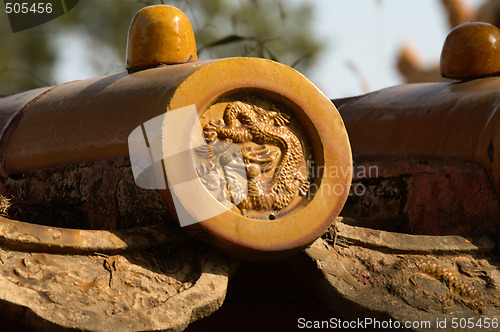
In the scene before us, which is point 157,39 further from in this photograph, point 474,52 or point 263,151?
point 474,52

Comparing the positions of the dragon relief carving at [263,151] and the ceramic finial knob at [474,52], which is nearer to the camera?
the dragon relief carving at [263,151]

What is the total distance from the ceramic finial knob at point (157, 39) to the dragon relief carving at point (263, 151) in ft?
1.48

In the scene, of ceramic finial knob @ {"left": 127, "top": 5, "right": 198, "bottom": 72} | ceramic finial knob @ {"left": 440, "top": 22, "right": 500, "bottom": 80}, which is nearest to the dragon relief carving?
ceramic finial knob @ {"left": 127, "top": 5, "right": 198, "bottom": 72}

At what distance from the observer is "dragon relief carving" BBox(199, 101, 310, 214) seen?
6.43ft

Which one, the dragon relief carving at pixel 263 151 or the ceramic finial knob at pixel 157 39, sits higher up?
the ceramic finial knob at pixel 157 39

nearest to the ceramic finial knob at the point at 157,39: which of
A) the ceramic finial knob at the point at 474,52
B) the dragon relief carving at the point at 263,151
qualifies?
the dragon relief carving at the point at 263,151

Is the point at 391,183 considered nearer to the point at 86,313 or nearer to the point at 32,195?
A: the point at 32,195

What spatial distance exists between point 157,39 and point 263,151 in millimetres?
592

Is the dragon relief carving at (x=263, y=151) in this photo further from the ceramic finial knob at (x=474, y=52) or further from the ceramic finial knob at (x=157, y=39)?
the ceramic finial knob at (x=474, y=52)

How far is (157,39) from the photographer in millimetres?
2338

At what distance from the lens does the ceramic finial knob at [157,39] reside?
7.67 ft

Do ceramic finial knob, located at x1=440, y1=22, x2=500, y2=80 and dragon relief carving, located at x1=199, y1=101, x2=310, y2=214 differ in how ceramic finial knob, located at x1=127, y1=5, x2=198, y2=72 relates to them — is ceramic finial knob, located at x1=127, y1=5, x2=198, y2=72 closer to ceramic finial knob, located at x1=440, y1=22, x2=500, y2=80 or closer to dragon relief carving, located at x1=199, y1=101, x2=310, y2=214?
dragon relief carving, located at x1=199, y1=101, x2=310, y2=214

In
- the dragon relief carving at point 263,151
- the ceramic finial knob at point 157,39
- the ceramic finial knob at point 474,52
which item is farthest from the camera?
the ceramic finial knob at point 474,52

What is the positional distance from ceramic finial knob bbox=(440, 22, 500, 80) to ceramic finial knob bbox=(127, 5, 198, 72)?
50.2 inches
